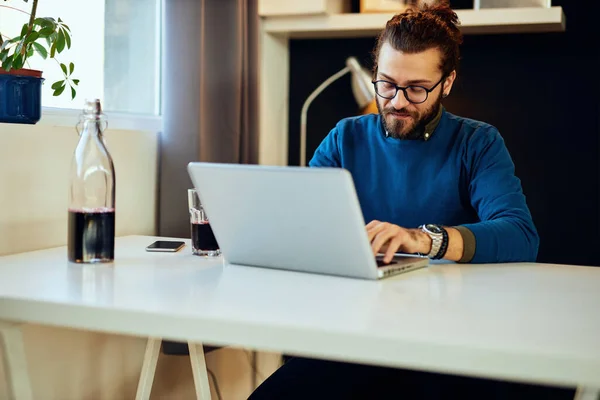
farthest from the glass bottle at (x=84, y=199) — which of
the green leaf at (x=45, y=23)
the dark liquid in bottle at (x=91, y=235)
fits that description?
the green leaf at (x=45, y=23)

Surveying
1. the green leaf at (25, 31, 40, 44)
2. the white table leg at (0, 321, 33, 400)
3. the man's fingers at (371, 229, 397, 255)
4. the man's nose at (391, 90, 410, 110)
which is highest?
the green leaf at (25, 31, 40, 44)

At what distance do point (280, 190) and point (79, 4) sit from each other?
3.81 ft

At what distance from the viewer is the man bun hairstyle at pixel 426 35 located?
182 centimetres

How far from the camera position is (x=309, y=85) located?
2951mm

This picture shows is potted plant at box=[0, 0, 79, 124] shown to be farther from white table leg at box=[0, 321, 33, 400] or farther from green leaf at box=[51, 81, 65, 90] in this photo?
white table leg at box=[0, 321, 33, 400]

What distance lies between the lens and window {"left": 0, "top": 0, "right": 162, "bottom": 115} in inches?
75.9

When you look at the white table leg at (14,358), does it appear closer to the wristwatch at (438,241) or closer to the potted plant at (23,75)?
the potted plant at (23,75)

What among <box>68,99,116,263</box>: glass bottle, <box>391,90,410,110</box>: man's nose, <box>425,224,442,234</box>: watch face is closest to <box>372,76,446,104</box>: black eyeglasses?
<box>391,90,410,110</box>: man's nose

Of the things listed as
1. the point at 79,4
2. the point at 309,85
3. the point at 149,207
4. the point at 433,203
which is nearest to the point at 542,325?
the point at 433,203

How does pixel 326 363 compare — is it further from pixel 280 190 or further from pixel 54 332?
pixel 54 332

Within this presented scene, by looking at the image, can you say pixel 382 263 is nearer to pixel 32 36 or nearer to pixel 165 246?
pixel 165 246

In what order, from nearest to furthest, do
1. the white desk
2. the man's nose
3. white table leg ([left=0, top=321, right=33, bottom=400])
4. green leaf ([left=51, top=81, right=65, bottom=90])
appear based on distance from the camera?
the white desk, white table leg ([left=0, top=321, right=33, bottom=400]), green leaf ([left=51, top=81, right=65, bottom=90]), the man's nose

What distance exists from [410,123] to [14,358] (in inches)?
41.6

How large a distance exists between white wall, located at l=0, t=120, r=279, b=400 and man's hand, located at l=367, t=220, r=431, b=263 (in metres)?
0.74
